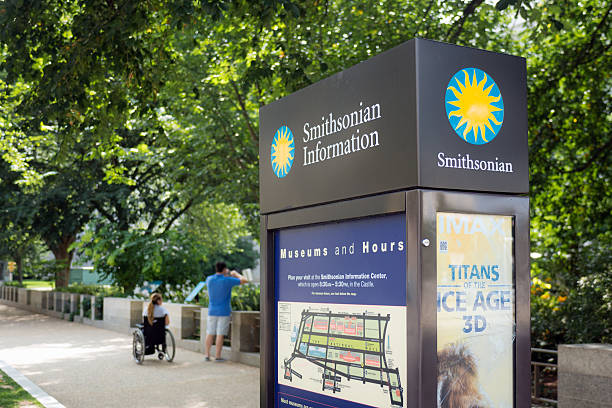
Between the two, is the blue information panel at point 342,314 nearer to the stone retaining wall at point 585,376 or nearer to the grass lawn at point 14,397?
the stone retaining wall at point 585,376

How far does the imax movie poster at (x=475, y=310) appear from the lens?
3191 mm

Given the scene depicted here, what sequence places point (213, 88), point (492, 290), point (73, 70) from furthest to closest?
point (213, 88)
point (73, 70)
point (492, 290)

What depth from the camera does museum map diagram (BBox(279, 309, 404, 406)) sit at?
3.32 meters

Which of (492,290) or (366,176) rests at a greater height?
(366,176)

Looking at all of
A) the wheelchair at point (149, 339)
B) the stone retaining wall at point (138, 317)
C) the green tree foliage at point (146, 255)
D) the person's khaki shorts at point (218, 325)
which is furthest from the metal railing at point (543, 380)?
the green tree foliage at point (146, 255)

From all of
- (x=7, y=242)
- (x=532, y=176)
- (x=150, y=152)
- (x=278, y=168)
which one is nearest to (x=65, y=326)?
(x=150, y=152)

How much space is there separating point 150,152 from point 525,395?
17176mm

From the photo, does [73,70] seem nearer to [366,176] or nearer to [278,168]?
[278,168]

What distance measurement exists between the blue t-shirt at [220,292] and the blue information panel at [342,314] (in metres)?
8.71

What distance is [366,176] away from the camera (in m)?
3.46

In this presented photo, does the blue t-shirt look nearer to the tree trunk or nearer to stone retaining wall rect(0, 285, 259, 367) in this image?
stone retaining wall rect(0, 285, 259, 367)

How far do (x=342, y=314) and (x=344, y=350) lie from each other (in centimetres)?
19

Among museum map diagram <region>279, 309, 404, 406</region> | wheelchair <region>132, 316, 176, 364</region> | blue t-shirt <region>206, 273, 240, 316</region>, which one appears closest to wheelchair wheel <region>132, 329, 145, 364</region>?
wheelchair <region>132, 316, 176, 364</region>

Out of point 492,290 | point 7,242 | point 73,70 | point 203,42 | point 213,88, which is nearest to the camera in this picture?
point 492,290
